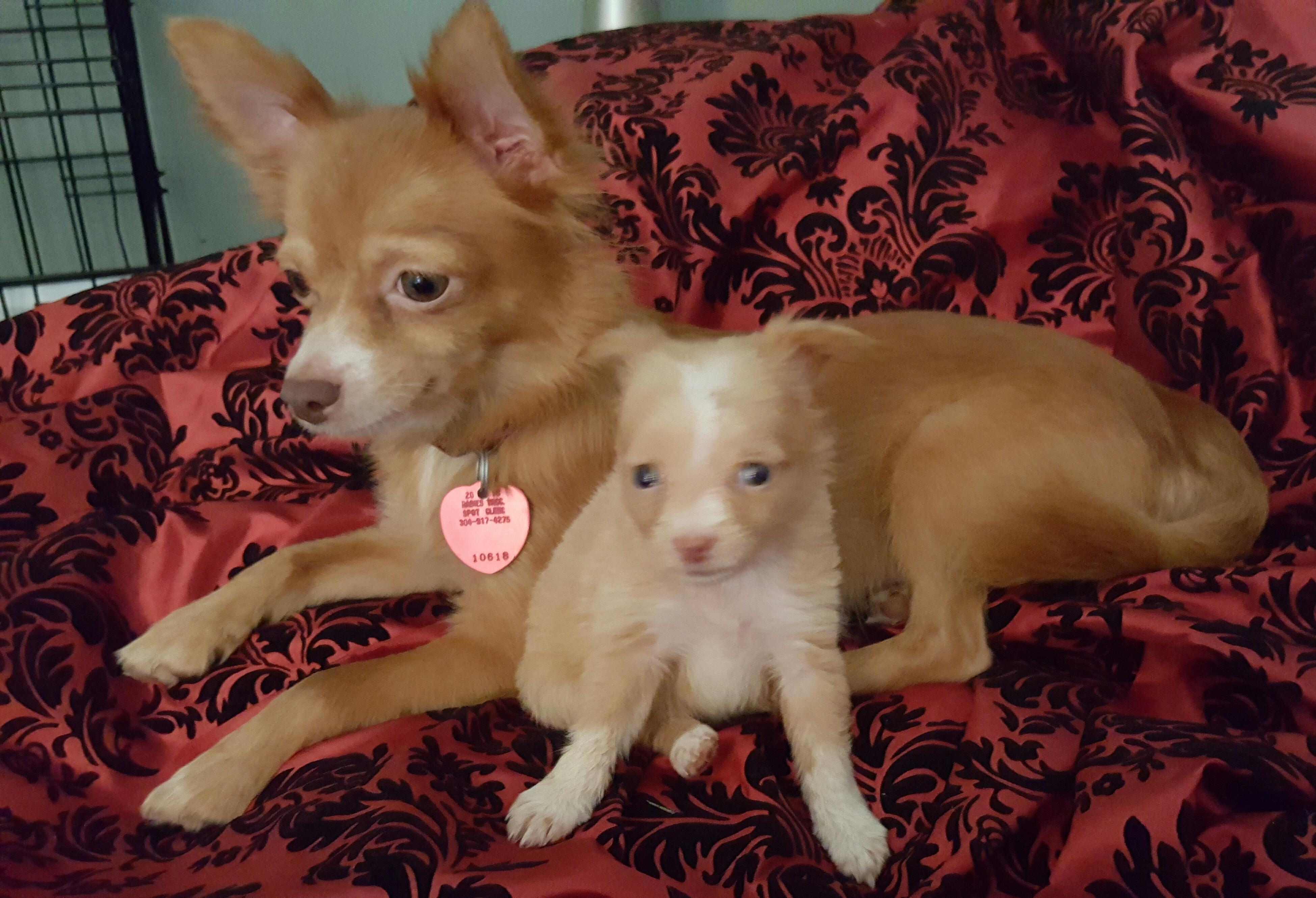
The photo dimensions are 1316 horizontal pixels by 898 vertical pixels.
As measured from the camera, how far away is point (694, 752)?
3.94ft

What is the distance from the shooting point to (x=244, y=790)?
1.23m

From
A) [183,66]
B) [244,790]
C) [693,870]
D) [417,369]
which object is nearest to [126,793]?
[244,790]

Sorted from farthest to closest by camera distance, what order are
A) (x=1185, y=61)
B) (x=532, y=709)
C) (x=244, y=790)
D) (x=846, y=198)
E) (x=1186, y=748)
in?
(x=846, y=198) → (x=1185, y=61) → (x=532, y=709) → (x=244, y=790) → (x=1186, y=748)

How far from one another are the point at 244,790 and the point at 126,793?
0.71 ft

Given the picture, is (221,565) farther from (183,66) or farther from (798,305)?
(798,305)

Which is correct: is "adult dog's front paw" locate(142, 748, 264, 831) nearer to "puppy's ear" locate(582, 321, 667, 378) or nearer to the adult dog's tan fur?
the adult dog's tan fur

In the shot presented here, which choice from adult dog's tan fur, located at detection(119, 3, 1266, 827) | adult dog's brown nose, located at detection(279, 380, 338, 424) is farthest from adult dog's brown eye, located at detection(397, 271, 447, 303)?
adult dog's brown nose, located at detection(279, 380, 338, 424)

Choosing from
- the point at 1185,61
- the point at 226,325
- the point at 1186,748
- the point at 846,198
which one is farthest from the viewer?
the point at 226,325

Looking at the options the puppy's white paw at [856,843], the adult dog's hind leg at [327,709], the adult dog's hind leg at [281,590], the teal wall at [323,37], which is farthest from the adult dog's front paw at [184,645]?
the teal wall at [323,37]

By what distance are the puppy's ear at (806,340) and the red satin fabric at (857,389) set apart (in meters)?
0.57

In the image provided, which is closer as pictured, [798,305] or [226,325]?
[798,305]

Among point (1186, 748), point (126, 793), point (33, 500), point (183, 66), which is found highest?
point (183, 66)

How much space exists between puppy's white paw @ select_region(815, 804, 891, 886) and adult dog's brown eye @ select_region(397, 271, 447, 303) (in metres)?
0.96

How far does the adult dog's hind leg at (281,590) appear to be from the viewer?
144 cm
